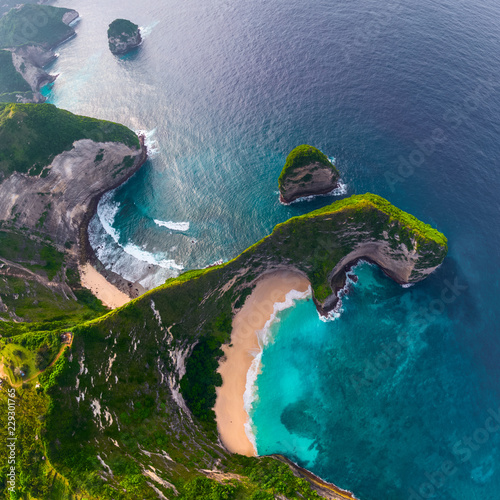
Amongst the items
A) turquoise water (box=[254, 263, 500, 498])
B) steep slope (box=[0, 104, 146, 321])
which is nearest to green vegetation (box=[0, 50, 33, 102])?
steep slope (box=[0, 104, 146, 321])

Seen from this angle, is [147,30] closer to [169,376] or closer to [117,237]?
[117,237]

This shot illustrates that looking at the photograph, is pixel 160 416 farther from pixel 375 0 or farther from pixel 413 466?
pixel 375 0

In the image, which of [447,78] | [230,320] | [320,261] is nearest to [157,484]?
[230,320]

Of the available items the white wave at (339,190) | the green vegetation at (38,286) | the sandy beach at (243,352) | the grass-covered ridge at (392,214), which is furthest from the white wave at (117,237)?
the white wave at (339,190)

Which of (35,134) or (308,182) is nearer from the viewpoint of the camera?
(308,182)
